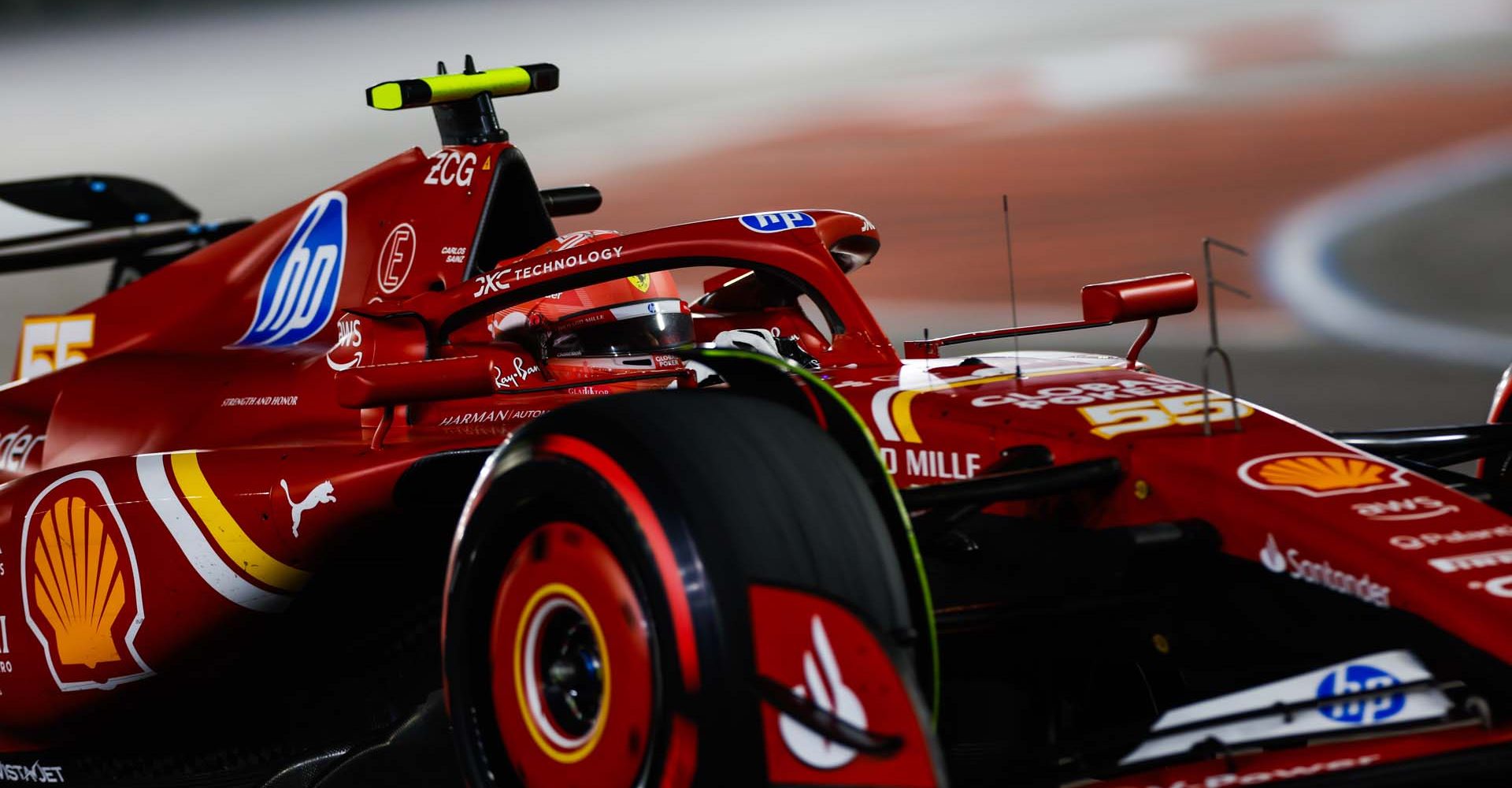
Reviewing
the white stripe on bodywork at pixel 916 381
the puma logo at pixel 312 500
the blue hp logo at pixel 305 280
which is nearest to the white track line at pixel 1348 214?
the white stripe on bodywork at pixel 916 381

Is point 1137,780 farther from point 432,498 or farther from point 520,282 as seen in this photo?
point 520,282

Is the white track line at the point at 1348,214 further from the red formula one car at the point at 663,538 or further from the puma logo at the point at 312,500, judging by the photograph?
the puma logo at the point at 312,500

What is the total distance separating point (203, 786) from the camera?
3.43 m

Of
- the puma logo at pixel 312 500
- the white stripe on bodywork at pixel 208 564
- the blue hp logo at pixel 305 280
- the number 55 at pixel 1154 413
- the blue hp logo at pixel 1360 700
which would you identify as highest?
the blue hp logo at pixel 305 280

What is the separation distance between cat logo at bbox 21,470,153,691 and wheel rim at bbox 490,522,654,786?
138 cm

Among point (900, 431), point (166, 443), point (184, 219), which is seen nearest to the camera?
point (900, 431)

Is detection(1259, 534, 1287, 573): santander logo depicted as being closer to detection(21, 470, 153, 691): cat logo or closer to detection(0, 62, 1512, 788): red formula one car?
detection(0, 62, 1512, 788): red formula one car

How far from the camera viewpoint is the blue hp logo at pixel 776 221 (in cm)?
351

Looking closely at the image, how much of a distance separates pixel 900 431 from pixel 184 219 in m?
4.90

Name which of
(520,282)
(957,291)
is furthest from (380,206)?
(957,291)

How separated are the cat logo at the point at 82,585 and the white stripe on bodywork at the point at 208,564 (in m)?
0.11

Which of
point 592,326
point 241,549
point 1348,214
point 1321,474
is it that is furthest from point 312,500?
point 1348,214

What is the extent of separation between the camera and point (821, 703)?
192cm

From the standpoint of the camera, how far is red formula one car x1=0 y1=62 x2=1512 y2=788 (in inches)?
79.1
